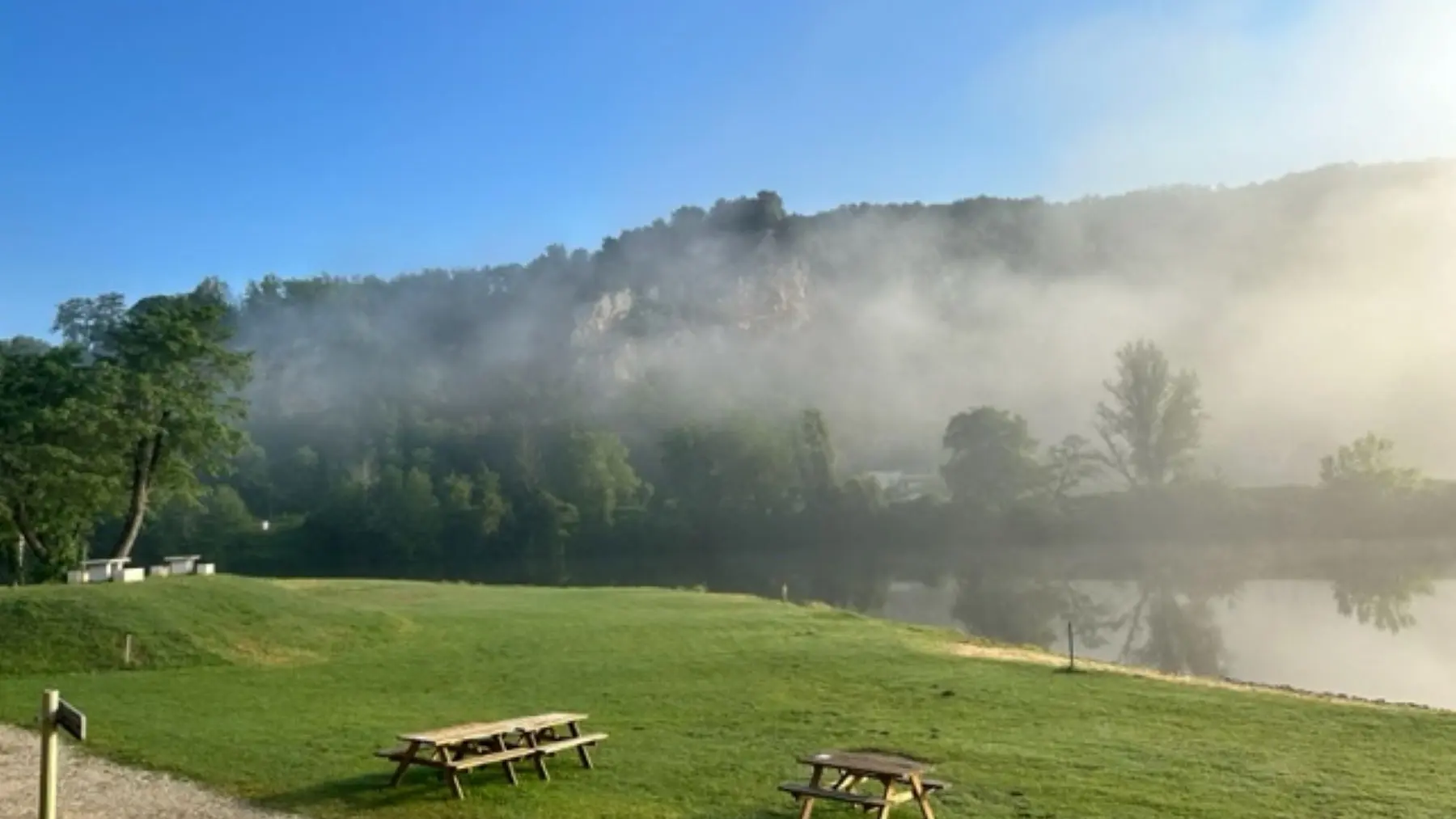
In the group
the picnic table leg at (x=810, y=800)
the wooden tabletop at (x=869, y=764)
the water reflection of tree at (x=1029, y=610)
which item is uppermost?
the wooden tabletop at (x=869, y=764)

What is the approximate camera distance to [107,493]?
136ft

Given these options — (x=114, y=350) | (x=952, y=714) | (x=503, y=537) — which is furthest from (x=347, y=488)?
(x=952, y=714)

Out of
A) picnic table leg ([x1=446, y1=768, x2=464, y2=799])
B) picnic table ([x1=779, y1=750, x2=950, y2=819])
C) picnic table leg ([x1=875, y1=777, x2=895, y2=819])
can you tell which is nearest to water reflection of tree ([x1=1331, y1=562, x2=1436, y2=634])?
picnic table ([x1=779, y1=750, x2=950, y2=819])

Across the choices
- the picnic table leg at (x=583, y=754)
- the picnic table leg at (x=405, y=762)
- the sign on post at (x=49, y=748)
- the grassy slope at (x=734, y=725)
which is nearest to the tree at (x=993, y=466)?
the grassy slope at (x=734, y=725)

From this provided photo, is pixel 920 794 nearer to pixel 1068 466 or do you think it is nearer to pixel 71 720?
pixel 71 720

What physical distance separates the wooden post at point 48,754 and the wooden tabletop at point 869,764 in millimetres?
6964

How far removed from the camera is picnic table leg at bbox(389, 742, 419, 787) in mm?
13641

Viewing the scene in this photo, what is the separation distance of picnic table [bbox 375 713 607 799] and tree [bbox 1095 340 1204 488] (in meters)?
102

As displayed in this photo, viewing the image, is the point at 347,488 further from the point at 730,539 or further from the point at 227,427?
the point at 227,427

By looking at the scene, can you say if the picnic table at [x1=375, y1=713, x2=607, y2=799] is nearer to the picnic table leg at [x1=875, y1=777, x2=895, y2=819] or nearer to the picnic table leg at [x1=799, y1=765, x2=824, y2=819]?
the picnic table leg at [x1=799, y1=765, x2=824, y2=819]

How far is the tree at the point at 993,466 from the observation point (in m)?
107

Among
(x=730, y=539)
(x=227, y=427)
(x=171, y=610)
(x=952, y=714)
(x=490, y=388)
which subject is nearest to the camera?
(x=952, y=714)

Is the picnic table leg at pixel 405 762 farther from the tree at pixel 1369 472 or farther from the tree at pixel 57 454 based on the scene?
the tree at pixel 1369 472

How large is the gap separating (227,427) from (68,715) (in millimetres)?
39385
